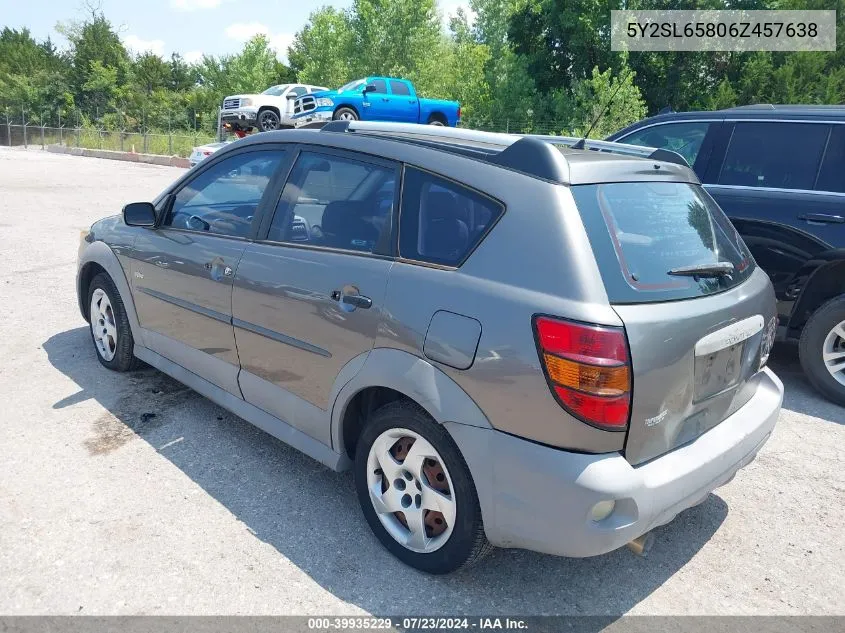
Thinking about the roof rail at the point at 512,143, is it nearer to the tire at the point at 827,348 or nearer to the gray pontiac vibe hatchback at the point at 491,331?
the gray pontiac vibe hatchback at the point at 491,331

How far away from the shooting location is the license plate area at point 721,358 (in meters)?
2.59

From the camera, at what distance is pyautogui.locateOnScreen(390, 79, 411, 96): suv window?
22.0 meters

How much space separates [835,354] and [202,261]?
4.30 metres

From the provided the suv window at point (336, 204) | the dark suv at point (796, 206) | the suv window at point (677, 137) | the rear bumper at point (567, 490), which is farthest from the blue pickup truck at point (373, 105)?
the rear bumper at point (567, 490)

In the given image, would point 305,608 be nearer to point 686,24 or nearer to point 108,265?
point 108,265

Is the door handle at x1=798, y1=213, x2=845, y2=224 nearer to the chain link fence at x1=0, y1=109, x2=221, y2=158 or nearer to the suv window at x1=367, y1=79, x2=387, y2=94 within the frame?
the suv window at x1=367, y1=79, x2=387, y2=94

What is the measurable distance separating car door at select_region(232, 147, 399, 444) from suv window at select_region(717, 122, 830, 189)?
11.4ft

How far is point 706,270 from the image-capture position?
2809 mm

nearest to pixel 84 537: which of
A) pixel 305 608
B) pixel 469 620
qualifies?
pixel 305 608

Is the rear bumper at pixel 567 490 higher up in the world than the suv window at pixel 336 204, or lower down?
lower down

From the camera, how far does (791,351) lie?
605cm

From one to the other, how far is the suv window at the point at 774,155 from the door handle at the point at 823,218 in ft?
0.82

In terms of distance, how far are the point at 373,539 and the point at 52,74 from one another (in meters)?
63.3

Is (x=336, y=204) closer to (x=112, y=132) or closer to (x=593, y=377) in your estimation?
(x=593, y=377)
